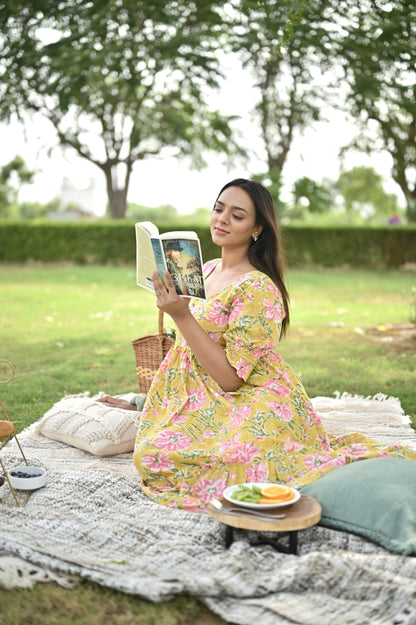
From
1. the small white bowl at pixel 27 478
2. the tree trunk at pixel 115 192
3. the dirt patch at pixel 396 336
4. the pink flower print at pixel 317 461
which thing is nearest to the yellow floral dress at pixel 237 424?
the pink flower print at pixel 317 461

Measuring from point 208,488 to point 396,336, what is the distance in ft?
18.5

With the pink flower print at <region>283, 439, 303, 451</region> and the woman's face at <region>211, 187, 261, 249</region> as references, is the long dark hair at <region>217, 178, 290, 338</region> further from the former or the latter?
the pink flower print at <region>283, 439, 303, 451</region>

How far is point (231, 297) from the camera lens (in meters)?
3.45

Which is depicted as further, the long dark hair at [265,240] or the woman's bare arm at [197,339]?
the long dark hair at [265,240]

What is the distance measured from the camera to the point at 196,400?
3.54 metres

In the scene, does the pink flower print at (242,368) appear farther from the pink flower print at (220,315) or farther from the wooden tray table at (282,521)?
the wooden tray table at (282,521)

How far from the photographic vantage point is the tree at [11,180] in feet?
125

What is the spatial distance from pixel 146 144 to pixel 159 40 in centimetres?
868

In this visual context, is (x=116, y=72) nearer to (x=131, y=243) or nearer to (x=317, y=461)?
(x=131, y=243)

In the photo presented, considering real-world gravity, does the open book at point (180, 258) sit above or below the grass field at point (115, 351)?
above

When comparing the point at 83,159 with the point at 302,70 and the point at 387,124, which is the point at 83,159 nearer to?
the point at 302,70

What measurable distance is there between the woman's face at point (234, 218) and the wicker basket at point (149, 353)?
1235 mm

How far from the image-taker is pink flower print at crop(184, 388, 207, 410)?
3.51 meters

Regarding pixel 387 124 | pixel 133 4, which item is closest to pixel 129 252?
pixel 133 4
